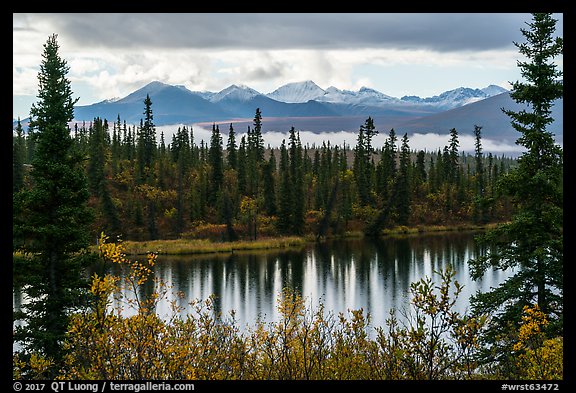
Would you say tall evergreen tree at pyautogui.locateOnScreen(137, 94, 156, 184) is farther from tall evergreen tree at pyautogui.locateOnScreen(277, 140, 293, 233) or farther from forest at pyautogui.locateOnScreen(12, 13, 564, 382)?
forest at pyautogui.locateOnScreen(12, 13, 564, 382)

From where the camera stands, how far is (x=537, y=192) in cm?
2344

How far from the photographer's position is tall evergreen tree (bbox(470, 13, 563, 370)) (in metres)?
23.1

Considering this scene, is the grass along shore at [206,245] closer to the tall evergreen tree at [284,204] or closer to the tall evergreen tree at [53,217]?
the tall evergreen tree at [284,204]

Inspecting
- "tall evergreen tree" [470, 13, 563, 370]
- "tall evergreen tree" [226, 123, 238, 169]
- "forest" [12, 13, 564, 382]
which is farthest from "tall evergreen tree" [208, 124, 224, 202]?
"tall evergreen tree" [470, 13, 563, 370]

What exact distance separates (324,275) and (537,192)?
48452 millimetres

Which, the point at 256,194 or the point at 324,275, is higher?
the point at 256,194

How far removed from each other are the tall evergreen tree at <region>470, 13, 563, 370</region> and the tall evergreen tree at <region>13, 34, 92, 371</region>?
19.5m

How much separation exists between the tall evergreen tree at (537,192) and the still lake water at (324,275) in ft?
63.8

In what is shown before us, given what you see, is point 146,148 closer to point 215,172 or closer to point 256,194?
point 215,172

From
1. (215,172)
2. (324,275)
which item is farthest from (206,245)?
(215,172)

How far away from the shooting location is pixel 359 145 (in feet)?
487

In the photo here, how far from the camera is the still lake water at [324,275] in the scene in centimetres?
5328
